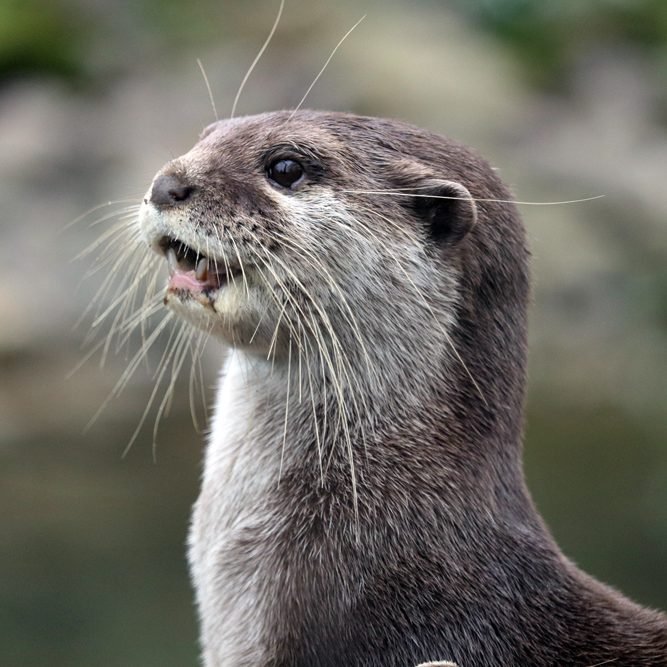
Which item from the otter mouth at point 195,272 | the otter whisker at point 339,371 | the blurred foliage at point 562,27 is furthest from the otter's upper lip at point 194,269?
the blurred foliage at point 562,27

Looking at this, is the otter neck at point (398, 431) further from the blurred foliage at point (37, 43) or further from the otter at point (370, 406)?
the blurred foliage at point (37, 43)

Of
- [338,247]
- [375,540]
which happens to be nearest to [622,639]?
[375,540]

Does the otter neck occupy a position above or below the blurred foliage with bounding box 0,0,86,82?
below

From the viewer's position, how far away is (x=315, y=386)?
9.96 feet

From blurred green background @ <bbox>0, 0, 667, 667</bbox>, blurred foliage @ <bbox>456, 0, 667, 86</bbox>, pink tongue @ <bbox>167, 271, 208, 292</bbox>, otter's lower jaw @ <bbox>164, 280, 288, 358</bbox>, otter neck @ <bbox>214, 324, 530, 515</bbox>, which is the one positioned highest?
blurred foliage @ <bbox>456, 0, 667, 86</bbox>

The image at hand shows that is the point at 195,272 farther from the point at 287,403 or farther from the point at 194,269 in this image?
the point at 287,403

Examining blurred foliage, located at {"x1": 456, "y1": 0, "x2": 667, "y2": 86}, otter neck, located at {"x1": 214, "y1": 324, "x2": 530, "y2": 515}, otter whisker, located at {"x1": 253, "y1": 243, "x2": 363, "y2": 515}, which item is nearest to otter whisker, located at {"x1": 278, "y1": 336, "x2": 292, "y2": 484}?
otter neck, located at {"x1": 214, "y1": 324, "x2": 530, "y2": 515}

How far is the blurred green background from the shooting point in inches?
302

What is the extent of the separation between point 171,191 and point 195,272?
19 cm

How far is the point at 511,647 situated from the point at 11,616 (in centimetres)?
495

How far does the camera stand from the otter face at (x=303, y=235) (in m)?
2.90

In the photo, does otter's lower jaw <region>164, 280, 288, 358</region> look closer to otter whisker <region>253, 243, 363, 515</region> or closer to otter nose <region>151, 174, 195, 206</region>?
otter whisker <region>253, 243, 363, 515</region>

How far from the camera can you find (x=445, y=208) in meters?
2.99

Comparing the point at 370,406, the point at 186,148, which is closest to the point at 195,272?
the point at 370,406
